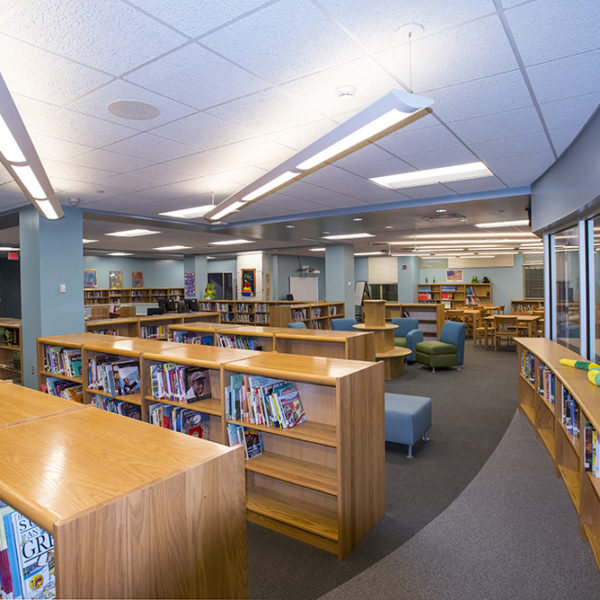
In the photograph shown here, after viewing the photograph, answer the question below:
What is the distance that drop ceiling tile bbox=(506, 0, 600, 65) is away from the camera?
6.05 ft

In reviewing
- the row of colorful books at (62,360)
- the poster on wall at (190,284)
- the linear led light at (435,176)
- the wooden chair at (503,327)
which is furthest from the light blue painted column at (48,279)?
the wooden chair at (503,327)

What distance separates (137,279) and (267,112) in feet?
49.2

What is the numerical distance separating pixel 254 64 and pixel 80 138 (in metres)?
1.96

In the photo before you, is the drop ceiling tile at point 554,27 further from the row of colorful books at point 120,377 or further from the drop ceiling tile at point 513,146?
the row of colorful books at point 120,377

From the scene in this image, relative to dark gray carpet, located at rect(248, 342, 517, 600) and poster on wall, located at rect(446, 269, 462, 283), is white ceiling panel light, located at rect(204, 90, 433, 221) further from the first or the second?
poster on wall, located at rect(446, 269, 462, 283)

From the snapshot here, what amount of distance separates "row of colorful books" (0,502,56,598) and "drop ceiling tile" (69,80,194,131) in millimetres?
2393

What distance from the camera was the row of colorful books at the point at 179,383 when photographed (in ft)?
10.5

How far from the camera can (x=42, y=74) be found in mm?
2408

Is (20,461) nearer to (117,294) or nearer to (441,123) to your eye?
(441,123)

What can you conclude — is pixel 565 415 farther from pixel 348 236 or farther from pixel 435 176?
pixel 348 236

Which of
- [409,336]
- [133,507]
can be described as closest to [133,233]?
[409,336]

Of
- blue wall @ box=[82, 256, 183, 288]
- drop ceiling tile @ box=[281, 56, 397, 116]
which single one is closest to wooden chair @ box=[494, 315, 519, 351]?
drop ceiling tile @ box=[281, 56, 397, 116]

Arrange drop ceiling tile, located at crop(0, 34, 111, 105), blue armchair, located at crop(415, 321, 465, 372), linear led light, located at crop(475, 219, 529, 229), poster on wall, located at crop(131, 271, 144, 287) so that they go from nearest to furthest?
1. drop ceiling tile, located at crop(0, 34, 111, 105)
2. linear led light, located at crop(475, 219, 529, 229)
3. blue armchair, located at crop(415, 321, 465, 372)
4. poster on wall, located at crop(131, 271, 144, 287)

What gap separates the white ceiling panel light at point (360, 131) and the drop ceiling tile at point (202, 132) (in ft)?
2.09
